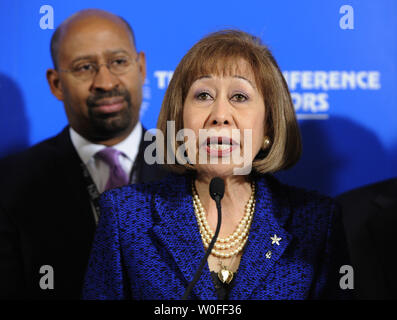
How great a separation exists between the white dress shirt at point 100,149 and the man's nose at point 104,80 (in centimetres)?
21

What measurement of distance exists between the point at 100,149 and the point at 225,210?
716 millimetres

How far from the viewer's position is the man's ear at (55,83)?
2.18 meters

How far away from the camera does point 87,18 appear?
217 cm

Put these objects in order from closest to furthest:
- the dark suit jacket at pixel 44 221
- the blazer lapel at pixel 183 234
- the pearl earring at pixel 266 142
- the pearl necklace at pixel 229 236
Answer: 1. the blazer lapel at pixel 183 234
2. the pearl necklace at pixel 229 236
3. the pearl earring at pixel 266 142
4. the dark suit jacket at pixel 44 221

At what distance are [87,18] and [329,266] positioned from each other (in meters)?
1.35

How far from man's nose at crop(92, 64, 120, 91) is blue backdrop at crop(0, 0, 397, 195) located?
169 millimetres

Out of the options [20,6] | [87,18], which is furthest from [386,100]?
[20,6]

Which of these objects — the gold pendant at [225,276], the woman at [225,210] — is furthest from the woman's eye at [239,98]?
the gold pendant at [225,276]

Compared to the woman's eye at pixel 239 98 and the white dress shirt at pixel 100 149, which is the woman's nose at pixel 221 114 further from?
the white dress shirt at pixel 100 149

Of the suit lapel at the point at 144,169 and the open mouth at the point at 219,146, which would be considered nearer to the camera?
the open mouth at the point at 219,146

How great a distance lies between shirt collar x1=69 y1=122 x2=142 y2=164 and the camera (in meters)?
2.21

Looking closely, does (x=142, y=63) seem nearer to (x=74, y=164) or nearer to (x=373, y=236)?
(x=74, y=164)

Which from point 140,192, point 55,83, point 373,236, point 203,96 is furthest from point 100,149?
point 373,236

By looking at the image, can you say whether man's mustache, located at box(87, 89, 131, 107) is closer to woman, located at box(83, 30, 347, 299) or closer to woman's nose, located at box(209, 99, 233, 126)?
woman, located at box(83, 30, 347, 299)
